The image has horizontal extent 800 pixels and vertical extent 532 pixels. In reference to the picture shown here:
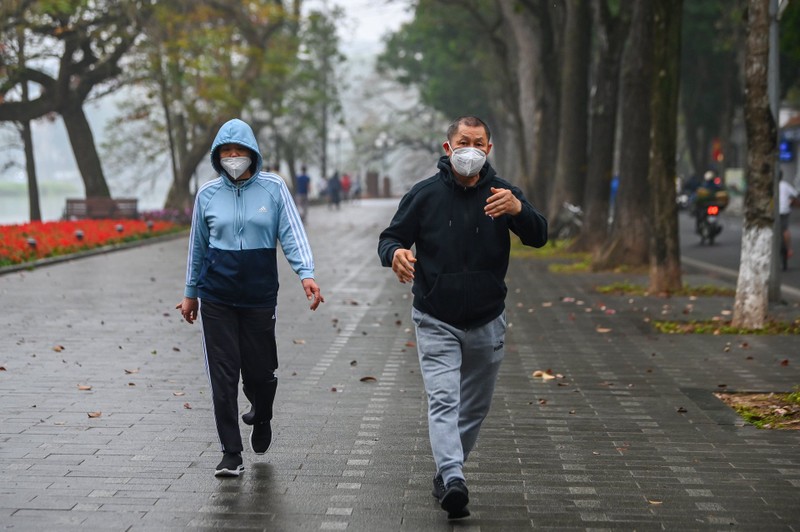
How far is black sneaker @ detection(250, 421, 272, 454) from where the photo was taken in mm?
6898

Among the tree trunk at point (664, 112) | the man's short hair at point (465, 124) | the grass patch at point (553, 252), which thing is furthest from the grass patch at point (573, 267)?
the man's short hair at point (465, 124)

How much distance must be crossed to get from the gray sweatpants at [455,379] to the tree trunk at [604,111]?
16.4m

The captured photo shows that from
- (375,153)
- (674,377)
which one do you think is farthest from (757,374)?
(375,153)

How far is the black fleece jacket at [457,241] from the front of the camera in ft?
19.0

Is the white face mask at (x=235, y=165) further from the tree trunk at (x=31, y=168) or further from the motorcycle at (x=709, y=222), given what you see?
the tree trunk at (x=31, y=168)

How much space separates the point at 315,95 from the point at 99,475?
48334 mm

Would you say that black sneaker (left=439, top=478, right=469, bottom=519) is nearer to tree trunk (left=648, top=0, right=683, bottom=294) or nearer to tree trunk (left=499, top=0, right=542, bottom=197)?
tree trunk (left=648, top=0, right=683, bottom=294)

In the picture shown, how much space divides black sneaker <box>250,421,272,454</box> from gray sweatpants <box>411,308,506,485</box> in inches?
50.6

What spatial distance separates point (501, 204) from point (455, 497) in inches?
48.1

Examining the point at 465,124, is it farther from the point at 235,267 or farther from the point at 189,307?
the point at 189,307

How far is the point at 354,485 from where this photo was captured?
6297mm

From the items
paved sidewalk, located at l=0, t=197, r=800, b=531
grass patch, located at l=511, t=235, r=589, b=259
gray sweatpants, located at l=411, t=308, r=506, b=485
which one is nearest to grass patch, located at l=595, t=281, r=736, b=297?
paved sidewalk, located at l=0, t=197, r=800, b=531

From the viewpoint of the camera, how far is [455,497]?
548 cm

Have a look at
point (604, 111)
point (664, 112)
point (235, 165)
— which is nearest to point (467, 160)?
point (235, 165)
